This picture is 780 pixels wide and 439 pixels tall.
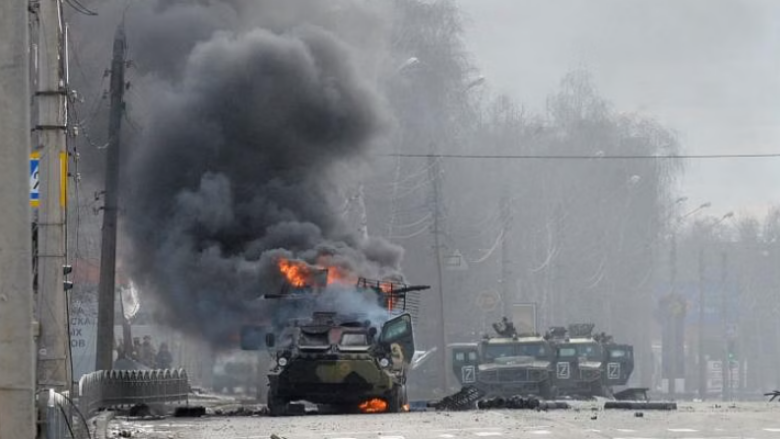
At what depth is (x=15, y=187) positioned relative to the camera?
483 inches

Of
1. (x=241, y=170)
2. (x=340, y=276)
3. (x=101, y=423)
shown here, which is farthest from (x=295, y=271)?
(x=101, y=423)

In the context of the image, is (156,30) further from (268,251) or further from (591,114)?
(591,114)

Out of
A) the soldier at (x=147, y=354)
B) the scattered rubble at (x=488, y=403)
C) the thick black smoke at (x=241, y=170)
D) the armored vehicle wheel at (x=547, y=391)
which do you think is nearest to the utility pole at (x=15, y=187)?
the scattered rubble at (x=488, y=403)

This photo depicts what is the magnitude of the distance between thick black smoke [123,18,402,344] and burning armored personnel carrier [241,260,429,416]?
4767 millimetres

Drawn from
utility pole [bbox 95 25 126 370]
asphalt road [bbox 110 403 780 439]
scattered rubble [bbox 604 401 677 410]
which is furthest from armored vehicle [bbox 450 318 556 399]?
asphalt road [bbox 110 403 780 439]

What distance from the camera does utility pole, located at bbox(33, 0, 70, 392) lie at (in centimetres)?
1880

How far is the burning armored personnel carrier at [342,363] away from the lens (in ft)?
78.1

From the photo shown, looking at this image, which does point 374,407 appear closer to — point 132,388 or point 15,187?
point 132,388

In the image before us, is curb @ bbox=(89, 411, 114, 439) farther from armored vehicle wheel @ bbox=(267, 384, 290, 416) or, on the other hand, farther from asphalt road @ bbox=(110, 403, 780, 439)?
armored vehicle wheel @ bbox=(267, 384, 290, 416)

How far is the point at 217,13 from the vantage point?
122 feet

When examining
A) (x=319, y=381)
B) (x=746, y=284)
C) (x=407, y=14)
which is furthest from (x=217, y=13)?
(x=746, y=284)

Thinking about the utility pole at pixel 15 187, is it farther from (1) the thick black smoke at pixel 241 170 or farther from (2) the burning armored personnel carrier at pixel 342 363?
(1) the thick black smoke at pixel 241 170

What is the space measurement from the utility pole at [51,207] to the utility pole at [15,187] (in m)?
6.71

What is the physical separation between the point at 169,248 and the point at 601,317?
50.2 m
